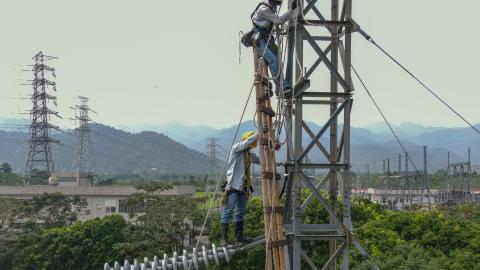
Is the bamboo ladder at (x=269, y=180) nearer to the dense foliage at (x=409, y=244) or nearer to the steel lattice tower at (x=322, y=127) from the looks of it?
the steel lattice tower at (x=322, y=127)

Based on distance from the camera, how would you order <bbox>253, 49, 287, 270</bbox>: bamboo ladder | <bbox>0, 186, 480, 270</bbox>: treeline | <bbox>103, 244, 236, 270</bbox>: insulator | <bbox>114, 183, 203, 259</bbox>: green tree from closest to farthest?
<bbox>253, 49, 287, 270</bbox>: bamboo ladder → <bbox>103, 244, 236, 270</bbox>: insulator → <bbox>0, 186, 480, 270</bbox>: treeline → <bbox>114, 183, 203, 259</bbox>: green tree

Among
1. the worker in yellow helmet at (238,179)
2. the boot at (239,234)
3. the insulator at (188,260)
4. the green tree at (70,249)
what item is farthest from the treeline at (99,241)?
the worker in yellow helmet at (238,179)

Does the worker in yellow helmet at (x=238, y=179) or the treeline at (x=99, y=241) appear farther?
the treeline at (x=99, y=241)

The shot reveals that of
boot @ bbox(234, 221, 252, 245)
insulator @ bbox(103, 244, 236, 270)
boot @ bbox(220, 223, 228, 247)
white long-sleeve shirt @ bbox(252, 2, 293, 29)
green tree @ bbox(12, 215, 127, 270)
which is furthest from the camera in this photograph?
green tree @ bbox(12, 215, 127, 270)

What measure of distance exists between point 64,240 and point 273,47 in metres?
34.6

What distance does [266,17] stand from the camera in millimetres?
8117

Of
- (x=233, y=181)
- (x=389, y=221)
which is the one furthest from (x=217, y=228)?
(x=233, y=181)

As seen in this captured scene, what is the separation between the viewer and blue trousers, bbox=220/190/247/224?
8359 mm

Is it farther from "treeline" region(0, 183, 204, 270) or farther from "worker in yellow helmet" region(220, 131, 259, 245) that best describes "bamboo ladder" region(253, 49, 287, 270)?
"treeline" region(0, 183, 204, 270)

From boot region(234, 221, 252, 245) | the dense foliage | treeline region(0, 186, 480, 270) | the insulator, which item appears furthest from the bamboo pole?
the dense foliage

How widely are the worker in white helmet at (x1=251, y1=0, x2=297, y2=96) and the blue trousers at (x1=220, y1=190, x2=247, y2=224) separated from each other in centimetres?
147

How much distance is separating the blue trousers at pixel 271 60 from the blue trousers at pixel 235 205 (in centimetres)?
148

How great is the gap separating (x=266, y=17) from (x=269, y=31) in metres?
0.26

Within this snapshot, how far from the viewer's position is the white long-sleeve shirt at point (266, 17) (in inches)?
313
